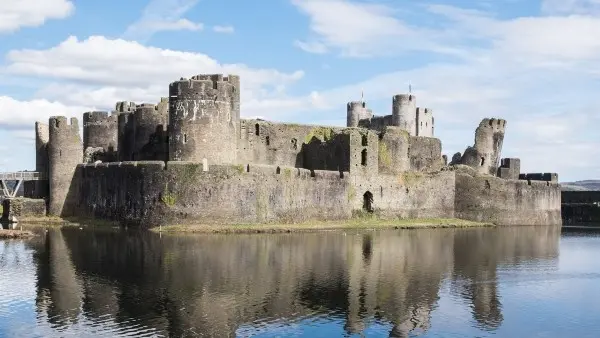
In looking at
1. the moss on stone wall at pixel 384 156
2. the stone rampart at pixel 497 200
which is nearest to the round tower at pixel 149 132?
the moss on stone wall at pixel 384 156

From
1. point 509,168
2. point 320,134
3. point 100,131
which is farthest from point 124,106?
point 509,168

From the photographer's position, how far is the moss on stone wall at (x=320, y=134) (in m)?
57.7

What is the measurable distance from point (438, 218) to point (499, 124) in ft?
49.6

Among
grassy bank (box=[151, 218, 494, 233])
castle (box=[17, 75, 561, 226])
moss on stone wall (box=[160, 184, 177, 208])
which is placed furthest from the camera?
castle (box=[17, 75, 561, 226])

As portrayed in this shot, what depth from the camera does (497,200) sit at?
57.4 m

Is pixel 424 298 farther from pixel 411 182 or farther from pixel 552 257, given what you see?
pixel 411 182

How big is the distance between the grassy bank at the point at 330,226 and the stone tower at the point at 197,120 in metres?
5.22

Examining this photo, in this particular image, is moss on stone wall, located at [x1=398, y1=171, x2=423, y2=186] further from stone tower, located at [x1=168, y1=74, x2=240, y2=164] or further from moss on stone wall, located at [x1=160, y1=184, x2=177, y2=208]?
moss on stone wall, located at [x1=160, y1=184, x2=177, y2=208]

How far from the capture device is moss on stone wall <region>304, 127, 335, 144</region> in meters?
57.7

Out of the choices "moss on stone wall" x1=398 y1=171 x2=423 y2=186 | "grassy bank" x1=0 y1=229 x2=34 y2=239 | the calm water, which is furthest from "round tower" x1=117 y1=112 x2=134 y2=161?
"moss on stone wall" x1=398 y1=171 x2=423 y2=186

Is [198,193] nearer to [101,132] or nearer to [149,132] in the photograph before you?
[149,132]

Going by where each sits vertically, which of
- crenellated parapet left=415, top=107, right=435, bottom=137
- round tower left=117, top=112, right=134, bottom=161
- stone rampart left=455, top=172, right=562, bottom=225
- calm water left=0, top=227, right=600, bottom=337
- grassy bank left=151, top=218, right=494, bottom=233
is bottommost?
calm water left=0, top=227, right=600, bottom=337

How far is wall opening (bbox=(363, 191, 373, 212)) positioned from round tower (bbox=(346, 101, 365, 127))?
23183mm

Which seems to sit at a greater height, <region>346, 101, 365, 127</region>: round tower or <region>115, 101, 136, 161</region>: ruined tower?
<region>346, 101, 365, 127</region>: round tower
